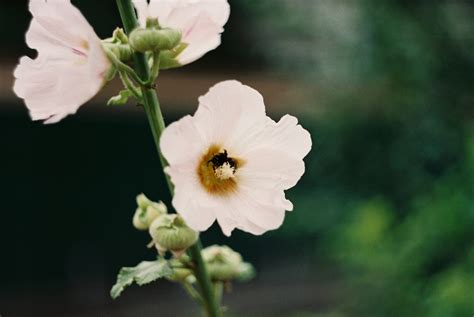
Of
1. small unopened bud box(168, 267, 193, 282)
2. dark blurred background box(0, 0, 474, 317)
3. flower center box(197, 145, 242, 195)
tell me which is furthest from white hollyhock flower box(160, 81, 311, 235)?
dark blurred background box(0, 0, 474, 317)

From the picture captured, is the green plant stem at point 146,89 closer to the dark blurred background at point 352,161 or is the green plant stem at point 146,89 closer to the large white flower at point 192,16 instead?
the large white flower at point 192,16

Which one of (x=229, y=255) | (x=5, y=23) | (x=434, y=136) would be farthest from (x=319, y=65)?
(x=5, y=23)

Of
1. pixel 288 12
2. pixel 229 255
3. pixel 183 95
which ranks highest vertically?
pixel 183 95

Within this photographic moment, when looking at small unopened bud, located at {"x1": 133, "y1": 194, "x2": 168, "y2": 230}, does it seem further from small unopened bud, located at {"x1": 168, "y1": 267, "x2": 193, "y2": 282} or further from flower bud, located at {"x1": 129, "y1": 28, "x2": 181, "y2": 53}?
flower bud, located at {"x1": 129, "y1": 28, "x2": 181, "y2": 53}

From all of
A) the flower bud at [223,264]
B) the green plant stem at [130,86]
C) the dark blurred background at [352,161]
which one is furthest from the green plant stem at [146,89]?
the dark blurred background at [352,161]

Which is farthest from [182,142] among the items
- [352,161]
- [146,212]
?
[352,161]

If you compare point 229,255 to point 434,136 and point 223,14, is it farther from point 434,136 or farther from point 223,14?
point 434,136
